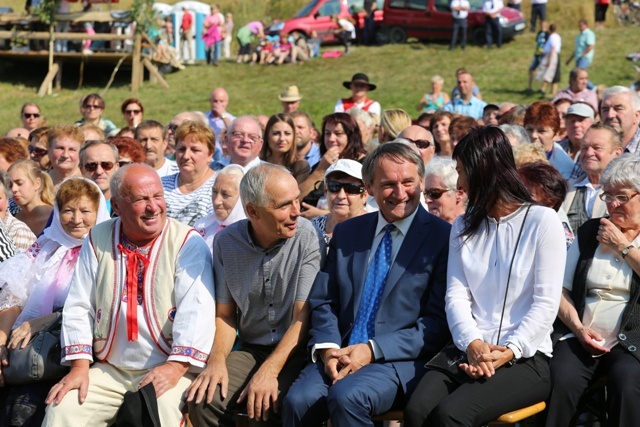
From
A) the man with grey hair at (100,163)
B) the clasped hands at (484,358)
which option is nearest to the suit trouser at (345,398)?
the clasped hands at (484,358)

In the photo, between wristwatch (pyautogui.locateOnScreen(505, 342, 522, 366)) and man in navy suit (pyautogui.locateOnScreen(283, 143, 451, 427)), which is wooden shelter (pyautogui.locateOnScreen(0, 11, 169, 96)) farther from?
wristwatch (pyautogui.locateOnScreen(505, 342, 522, 366))

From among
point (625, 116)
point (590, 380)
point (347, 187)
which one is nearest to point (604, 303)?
point (590, 380)

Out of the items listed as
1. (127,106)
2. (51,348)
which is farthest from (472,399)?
(127,106)

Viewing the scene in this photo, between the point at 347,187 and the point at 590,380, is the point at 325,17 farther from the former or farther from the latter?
the point at 590,380

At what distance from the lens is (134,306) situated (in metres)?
4.75

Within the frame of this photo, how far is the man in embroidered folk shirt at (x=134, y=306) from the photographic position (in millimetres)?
4691

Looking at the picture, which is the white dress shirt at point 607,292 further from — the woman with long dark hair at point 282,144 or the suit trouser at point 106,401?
the woman with long dark hair at point 282,144

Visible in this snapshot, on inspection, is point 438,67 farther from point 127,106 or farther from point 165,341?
point 165,341

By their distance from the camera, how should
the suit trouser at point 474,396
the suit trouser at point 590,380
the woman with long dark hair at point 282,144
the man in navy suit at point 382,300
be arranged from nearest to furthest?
the suit trouser at point 474,396 → the suit trouser at point 590,380 → the man in navy suit at point 382,300 → the woman with long dark hair at point 282,144

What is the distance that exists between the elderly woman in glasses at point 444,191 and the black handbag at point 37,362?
2393 mm

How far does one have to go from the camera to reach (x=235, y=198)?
5902 mm

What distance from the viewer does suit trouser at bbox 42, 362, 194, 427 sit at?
179 inches

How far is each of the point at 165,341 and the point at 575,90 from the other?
9.63m

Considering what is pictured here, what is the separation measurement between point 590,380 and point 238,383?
1811mm
